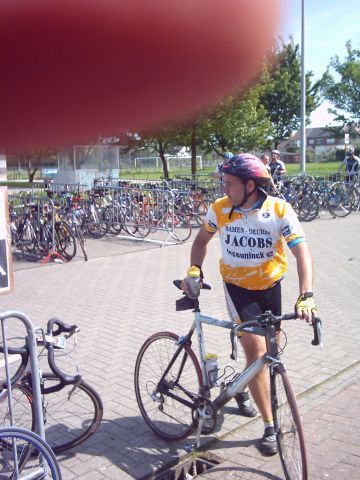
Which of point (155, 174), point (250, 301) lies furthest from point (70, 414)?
point (155, 174)

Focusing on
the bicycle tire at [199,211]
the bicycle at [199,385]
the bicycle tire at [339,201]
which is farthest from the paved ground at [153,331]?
the bicycle tire at [339,201]

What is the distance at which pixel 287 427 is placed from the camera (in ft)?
10.0

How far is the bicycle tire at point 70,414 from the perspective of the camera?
3.63m

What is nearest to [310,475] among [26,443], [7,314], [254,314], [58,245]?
[254,314]

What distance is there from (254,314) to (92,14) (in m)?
3.21

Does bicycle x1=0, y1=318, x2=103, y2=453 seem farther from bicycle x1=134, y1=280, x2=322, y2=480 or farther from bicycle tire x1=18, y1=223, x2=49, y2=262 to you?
bicycle tire x1=18, y1=223, x2=49, y2=262

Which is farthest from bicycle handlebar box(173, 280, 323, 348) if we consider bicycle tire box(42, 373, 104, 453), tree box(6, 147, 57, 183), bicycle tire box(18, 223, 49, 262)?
bicycle tire box(18, 223, 49, 262)

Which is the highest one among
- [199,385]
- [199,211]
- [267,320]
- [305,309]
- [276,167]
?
[276,167]

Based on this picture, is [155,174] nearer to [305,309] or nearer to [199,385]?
[199,385]

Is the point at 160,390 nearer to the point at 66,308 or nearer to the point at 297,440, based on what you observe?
the point at 297,440

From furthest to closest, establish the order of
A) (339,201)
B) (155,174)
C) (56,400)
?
(339,201), (155,174), (56,400)

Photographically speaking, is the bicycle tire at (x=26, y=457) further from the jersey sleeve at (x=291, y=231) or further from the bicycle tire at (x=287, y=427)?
the jersey sleeve at (x=291, y=231)

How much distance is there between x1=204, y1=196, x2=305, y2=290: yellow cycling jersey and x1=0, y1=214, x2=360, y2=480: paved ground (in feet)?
3.68

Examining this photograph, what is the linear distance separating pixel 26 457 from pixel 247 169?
2077mm
